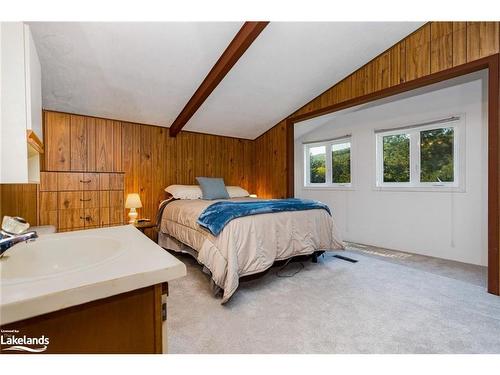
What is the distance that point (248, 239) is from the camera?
2143mm

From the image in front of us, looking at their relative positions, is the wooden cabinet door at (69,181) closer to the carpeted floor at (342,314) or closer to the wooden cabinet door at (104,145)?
the wooden cabinet door at (104,145)

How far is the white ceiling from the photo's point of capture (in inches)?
84.8

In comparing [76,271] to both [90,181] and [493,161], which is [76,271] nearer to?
[90,181]

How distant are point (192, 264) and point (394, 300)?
2.12m

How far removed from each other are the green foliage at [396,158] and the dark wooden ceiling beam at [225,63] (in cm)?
257

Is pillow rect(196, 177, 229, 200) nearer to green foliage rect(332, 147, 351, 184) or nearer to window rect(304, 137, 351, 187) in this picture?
window rect(304, 137, 351, 187)

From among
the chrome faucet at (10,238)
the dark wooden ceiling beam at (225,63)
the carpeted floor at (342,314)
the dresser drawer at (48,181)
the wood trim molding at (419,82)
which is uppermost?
the dark wooden ceiling beam at (225,63)

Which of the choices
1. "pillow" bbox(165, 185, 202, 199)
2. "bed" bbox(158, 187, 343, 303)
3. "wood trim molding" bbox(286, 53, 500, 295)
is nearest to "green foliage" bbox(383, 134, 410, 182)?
"wood trim molding" bbox(286, 53, 500, 295)

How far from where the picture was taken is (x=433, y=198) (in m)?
3.18

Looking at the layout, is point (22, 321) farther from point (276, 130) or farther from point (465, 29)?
point (276, 130)

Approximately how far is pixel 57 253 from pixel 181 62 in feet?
7.38

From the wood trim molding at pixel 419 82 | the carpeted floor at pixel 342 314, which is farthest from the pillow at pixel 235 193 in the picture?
A: the wood trim molding at pixel 419 82

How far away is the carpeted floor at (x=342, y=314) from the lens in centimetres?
145

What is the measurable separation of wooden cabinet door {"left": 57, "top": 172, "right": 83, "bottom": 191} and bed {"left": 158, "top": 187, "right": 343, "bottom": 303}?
1056 mm
